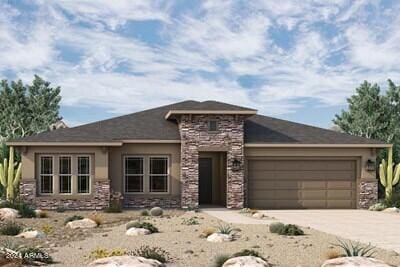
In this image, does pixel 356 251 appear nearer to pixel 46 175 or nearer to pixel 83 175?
pixel 83 175

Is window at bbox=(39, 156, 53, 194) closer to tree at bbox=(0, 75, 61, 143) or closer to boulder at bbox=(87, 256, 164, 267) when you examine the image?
boulder at bbox=(87, 256, 164, 267)

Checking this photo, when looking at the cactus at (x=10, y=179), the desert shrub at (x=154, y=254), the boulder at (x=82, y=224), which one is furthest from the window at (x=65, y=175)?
the desert shrub at (x=154, y=254)

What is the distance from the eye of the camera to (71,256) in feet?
37.0

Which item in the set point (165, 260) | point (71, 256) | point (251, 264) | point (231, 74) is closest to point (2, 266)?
point (71, 256)

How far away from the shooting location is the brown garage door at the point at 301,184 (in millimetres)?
24547

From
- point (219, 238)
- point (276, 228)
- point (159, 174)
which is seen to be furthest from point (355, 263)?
point (159, 174)

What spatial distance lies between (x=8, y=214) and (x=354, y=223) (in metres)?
11.2

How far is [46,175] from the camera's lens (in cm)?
2358

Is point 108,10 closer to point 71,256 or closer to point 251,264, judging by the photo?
point 71,256

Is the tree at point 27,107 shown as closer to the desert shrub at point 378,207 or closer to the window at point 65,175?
the window at point 65,175

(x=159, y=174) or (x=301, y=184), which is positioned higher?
(x=159, y=174)

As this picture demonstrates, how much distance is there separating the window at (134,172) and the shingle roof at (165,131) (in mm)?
1056

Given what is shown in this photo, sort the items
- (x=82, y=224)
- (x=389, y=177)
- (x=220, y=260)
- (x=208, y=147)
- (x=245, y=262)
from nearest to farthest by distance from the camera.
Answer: (x=245, y=262)
(x=220, y=260)
(x=82, y=224)
(x=208, y=147)
(x=389, y=177)

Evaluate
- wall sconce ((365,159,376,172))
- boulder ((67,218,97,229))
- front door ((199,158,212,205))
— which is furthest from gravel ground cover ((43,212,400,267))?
wall sconce ((365,159,376,172))
